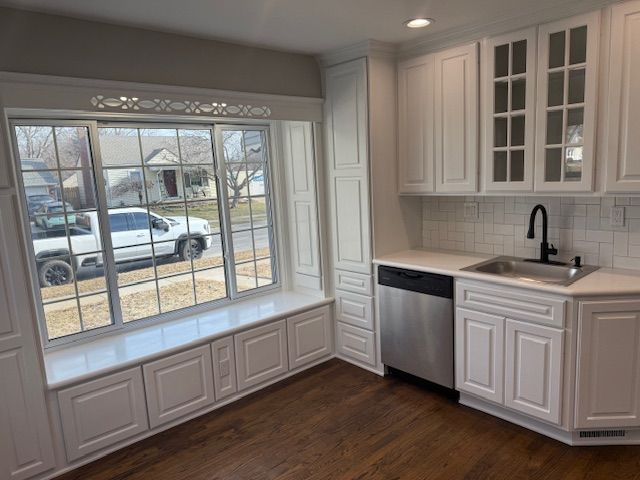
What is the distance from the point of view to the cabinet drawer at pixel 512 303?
2.40 m

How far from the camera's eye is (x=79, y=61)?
7.89ft

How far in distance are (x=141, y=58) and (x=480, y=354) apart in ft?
8.91

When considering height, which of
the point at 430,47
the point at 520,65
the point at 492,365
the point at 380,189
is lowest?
the point at 492,365

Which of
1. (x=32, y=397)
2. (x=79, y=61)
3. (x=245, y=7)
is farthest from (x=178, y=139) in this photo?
(x=32, y=397)

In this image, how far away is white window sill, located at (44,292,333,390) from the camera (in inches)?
100

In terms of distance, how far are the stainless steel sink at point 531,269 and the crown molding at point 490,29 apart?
1.46 meters

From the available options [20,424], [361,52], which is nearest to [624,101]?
[361,52]

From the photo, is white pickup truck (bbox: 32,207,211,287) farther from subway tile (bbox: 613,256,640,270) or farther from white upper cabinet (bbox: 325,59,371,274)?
subway tile (bbox: 613,256,640,270)

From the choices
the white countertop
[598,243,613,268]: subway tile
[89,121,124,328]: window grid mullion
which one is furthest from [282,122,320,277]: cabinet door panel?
[598,243,613,268]: subway tile

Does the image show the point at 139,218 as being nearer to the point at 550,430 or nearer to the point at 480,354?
the point at 480,354

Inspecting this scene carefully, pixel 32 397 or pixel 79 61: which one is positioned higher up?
pixel 79 61

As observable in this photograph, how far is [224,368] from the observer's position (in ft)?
10.0

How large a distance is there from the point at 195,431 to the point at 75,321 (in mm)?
1052

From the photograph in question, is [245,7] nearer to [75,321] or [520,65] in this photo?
[520,65]
